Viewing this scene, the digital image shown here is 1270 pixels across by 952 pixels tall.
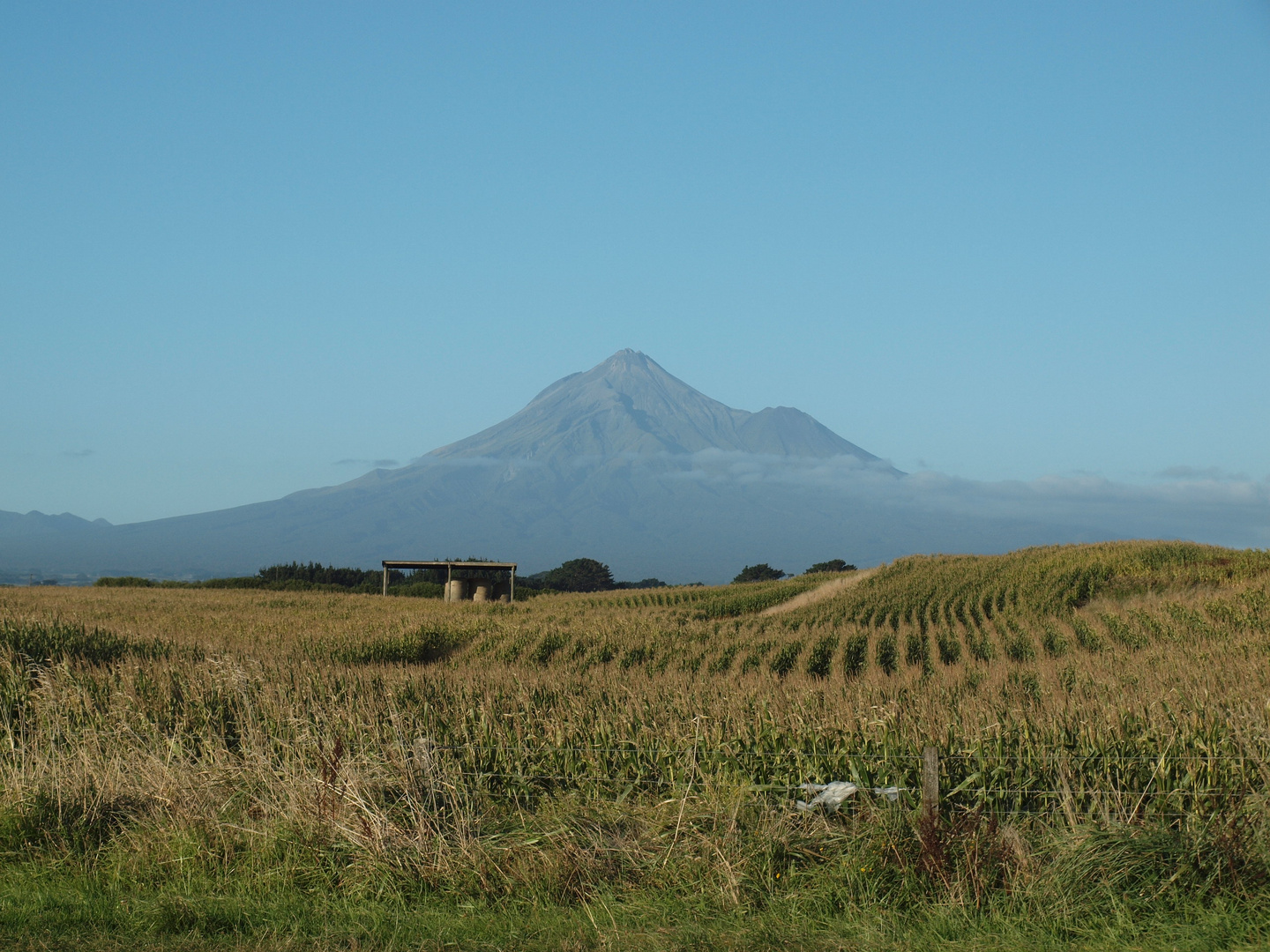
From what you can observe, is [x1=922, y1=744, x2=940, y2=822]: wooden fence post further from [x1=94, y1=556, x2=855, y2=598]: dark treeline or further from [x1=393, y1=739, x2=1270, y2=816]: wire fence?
[x1=94, y1=556, x2=855, y2=598]: dark treeline

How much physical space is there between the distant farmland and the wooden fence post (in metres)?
0.14

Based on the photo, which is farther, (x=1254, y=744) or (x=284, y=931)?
(x=1254, y=744)

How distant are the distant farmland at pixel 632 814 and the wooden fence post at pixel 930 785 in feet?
0.46

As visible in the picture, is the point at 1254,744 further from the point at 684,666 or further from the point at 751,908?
the point at 684,666

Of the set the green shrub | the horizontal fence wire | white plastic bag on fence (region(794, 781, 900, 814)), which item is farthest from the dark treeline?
white plastic bag on fence (region(794, 781, 900, 814))

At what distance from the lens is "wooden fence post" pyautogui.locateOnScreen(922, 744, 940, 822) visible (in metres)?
7.07

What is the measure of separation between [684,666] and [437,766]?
16288mm

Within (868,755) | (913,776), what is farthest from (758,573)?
(913,776)

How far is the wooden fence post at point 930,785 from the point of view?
7.07 metres

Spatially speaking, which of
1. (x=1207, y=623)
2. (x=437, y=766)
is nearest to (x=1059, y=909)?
(x=437, y=766)

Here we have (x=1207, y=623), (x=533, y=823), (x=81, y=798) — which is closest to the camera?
(x=533, y=823)

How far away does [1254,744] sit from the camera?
8.81m

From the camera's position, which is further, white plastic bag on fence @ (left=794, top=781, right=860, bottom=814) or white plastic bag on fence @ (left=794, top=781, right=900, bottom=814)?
white plastic bag on fence @ (left=794, top=781, right=860, bottom=814)

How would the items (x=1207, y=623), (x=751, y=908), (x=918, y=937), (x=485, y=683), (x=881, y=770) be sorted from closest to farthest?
(x=918, y=937) < (x=751, y=908) < (x=881, y=770) < (x=485, y=683) < (x=1207, y=623)
